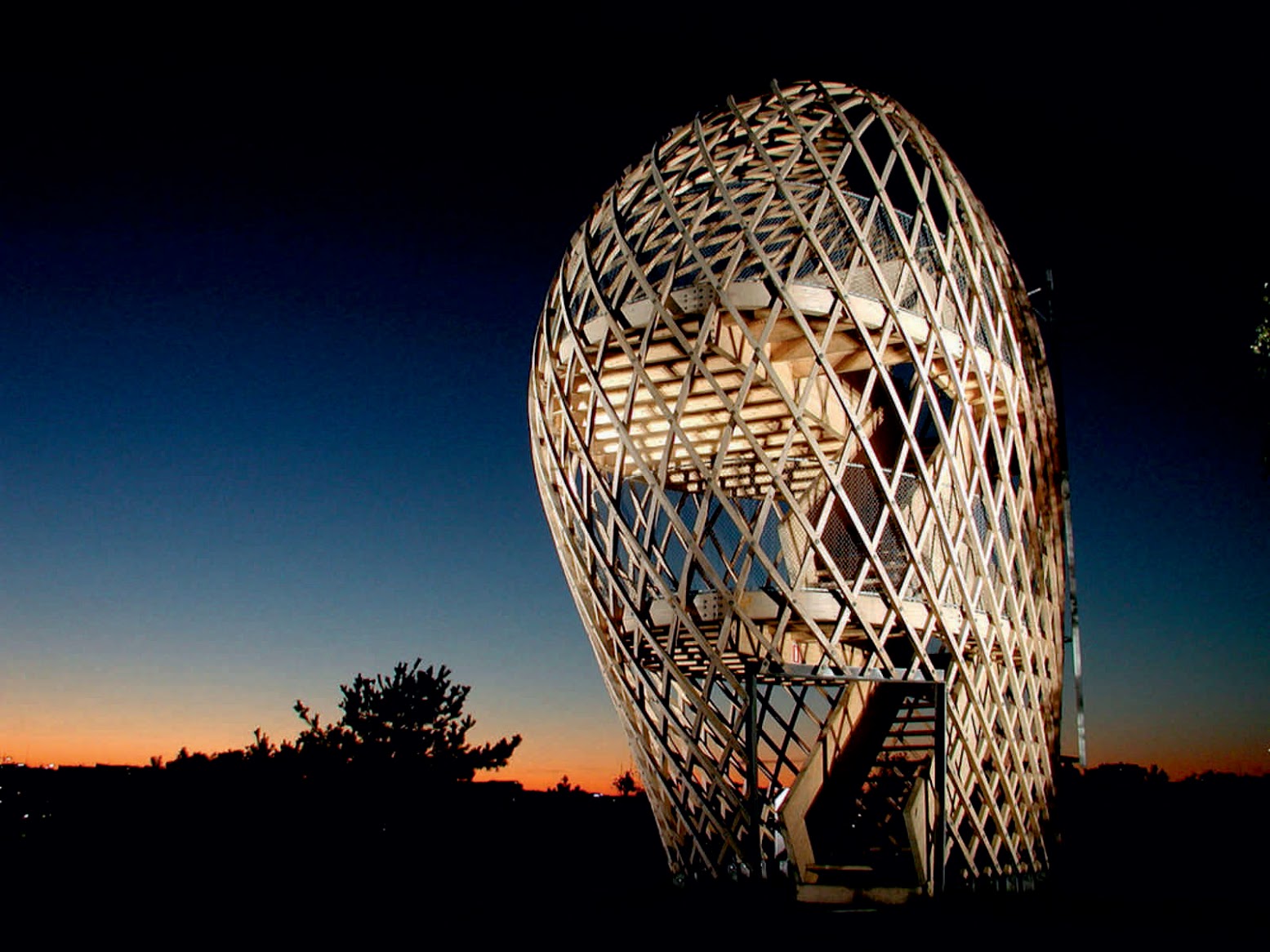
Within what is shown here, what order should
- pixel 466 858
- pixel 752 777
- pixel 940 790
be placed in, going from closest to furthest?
pixel 752 777, pixel 940 790, pixel 466 858

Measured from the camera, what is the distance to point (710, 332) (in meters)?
11.5

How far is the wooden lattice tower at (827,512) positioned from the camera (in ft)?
36.0

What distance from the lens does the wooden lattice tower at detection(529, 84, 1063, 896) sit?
10984mm

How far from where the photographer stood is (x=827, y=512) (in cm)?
1088

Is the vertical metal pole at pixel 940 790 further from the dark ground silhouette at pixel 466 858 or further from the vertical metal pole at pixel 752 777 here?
the vertical metal pole at pixel 752 777

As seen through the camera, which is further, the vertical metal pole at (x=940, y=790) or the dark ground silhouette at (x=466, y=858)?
the vertical metal pole at (x=940, y=790)

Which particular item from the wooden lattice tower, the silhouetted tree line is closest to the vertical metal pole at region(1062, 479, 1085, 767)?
the wooden lattice tower

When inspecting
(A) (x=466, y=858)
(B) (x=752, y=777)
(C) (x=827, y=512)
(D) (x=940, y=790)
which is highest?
(C) (x=827, y=512)

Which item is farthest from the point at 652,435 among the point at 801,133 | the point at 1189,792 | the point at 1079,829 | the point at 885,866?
the point at 1189,792

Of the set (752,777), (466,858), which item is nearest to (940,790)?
(752,777)

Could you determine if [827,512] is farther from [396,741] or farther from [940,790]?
[396,741]

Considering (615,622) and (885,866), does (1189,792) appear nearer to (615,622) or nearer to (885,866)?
(885,866)

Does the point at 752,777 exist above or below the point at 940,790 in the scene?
above

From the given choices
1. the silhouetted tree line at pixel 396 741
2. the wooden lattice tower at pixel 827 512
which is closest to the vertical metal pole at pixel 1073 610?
the wooden lattice tower at pixel 827 512
